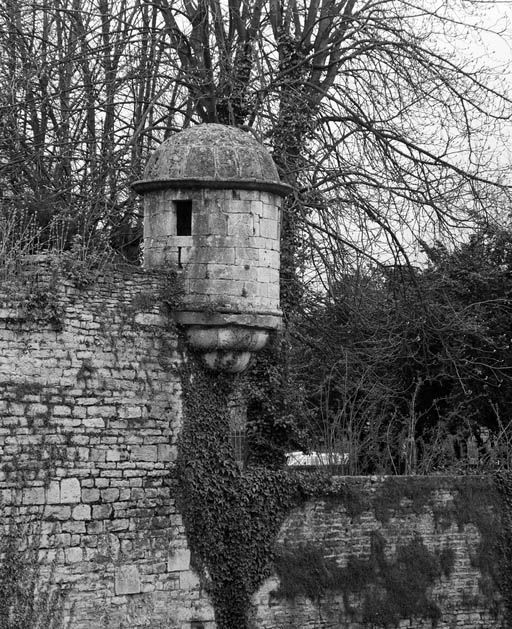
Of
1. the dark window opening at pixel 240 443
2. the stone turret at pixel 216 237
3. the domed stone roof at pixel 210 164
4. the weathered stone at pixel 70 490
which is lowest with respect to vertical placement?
the weathered stone at pixel 70 490

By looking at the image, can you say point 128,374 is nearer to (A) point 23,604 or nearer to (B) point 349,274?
(A) point 23,604

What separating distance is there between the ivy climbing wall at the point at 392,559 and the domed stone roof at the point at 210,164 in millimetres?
3908

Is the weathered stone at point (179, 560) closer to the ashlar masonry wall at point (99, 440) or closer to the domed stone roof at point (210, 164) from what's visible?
the ashlar masonry wall at point (99, 440)

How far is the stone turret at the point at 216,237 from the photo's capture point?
44.7 feet

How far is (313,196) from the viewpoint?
1748 cm

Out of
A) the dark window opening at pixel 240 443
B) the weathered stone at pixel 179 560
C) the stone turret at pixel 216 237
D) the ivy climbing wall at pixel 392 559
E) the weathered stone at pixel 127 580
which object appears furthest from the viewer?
the dark window opening at pixel 240 443

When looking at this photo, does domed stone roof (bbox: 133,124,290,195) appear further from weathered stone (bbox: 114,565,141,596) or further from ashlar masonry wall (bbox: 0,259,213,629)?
weathered stone (bbox: 114,565,141,596)

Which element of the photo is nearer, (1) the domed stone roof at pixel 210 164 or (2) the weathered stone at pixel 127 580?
(2) the weathered stone at pixel 127 580

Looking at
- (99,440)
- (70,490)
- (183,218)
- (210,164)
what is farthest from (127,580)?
(210,164)

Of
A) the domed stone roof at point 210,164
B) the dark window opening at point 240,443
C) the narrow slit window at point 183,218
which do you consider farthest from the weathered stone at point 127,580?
the domed stone roof at point 210,164

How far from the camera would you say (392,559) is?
50.8 feet

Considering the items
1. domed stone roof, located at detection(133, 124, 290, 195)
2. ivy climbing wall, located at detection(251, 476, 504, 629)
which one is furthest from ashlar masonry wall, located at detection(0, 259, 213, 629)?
ivy climbing wall, located at detection(251, 476, 504, 629)

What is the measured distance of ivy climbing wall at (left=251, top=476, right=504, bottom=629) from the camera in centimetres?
1455

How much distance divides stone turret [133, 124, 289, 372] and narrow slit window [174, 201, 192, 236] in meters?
0.01
